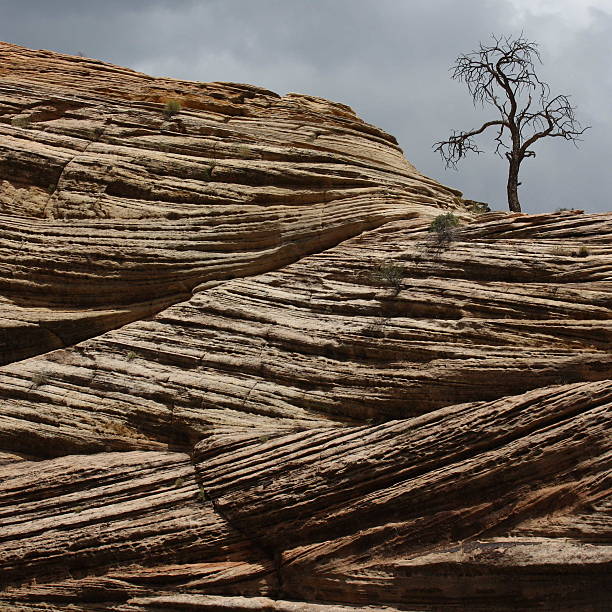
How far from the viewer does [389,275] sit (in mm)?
16625

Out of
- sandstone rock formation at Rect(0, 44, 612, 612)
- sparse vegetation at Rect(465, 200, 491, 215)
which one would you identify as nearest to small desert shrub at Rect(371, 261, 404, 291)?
sandstone rock formation at Rect(0, 44, 612, 612)

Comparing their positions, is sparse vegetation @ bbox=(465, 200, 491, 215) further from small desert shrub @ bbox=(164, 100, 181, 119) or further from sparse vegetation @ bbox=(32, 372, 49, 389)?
sparse vegetation @ bbox=(32, 372, 49, 389)

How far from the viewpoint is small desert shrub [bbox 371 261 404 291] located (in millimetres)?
16531

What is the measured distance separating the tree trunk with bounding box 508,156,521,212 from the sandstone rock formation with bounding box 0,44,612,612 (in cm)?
693

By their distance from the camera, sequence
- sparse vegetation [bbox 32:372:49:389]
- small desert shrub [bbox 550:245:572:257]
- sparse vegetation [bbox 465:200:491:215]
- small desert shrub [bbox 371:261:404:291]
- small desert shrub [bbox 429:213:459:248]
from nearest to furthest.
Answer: sparse vegetation [bbox 32:372:49:389]
small desert shrub [bbox 550:245:572:257]
small desert shrub [bbox 371:261:404:291]
small desert shrub [bbox 429:213:459:248]
sparse vegetation [bbox 465:200:491:215]

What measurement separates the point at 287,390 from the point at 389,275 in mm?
3180

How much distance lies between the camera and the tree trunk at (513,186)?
85.5 feet

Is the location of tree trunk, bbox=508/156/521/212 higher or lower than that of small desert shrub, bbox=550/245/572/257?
higher

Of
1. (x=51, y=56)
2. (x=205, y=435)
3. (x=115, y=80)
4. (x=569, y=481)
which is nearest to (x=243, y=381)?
(x=205, y=435)

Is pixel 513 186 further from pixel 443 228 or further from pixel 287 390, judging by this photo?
pixel 287 390

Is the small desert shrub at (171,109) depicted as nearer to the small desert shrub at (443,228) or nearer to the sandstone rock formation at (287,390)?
the sandstone rock formation at (287,390)

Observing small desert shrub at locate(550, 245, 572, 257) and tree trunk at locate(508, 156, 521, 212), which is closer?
small desert shrub at locate(550, 245, 572, 257)

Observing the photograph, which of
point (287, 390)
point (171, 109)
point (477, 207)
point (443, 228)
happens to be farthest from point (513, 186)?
point (287, 390)

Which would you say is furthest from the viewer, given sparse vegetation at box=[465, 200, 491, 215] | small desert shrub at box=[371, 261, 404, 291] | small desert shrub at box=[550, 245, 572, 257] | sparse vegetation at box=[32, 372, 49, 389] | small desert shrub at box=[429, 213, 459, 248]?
sparse vegetation at box=[465, 200, 491, 215]
